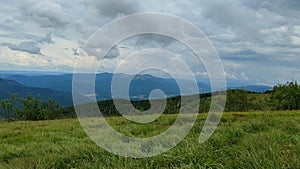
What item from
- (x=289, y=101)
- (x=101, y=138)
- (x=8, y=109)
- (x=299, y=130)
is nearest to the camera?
(x=299, y=130)

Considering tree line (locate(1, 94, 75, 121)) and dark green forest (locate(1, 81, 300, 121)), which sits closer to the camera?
dark green forest (locate(1, 81, 300, 121))

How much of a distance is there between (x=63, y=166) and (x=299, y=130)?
6.26 metres

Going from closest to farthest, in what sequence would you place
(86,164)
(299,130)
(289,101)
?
(86,164)
(299,130)
(289,101)

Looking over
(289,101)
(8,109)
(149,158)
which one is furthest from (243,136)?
(8,109)

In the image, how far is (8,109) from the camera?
101m

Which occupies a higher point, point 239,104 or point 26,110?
point 239,104

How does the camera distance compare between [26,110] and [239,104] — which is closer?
[239,104]

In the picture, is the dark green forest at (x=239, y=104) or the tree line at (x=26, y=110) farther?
the tree line at (x=26, y=110)

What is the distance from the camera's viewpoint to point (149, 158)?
6801mm

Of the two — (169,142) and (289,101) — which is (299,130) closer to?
(169,142)

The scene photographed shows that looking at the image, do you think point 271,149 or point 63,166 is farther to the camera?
point 63,166

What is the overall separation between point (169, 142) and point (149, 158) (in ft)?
3.26

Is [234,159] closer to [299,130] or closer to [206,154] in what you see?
[206,154]

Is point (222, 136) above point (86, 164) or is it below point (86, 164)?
above
